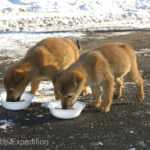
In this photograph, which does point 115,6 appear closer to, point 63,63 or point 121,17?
point 121,17

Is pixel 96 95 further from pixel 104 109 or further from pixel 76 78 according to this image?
pixel 76 78

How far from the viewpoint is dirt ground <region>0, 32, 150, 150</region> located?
5.13 meters

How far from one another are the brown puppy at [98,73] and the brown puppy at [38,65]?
0.67m

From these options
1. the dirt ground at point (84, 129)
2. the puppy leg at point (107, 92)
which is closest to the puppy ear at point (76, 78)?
the puppy leg at point (107, 92)

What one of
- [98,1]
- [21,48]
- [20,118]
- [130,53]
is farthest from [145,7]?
[20,118]

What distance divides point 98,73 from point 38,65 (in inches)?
57.5

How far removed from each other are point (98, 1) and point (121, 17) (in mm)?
6542

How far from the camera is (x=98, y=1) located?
1147 inches

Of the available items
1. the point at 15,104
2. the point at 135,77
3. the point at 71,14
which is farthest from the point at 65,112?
the point at 71,14

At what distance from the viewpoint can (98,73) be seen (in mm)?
6191

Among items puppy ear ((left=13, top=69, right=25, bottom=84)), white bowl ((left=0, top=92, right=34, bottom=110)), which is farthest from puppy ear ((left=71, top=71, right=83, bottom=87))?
white bowl ((left=0, top=92, right=34, bottom=110))

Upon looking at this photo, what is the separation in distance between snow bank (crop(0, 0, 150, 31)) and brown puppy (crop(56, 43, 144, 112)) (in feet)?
39.1

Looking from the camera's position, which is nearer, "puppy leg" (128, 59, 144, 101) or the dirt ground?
the dirt ground

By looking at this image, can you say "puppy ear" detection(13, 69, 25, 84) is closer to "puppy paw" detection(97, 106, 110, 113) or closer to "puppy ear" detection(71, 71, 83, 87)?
"puppy ear" detection(71, 71, 83, 87)
